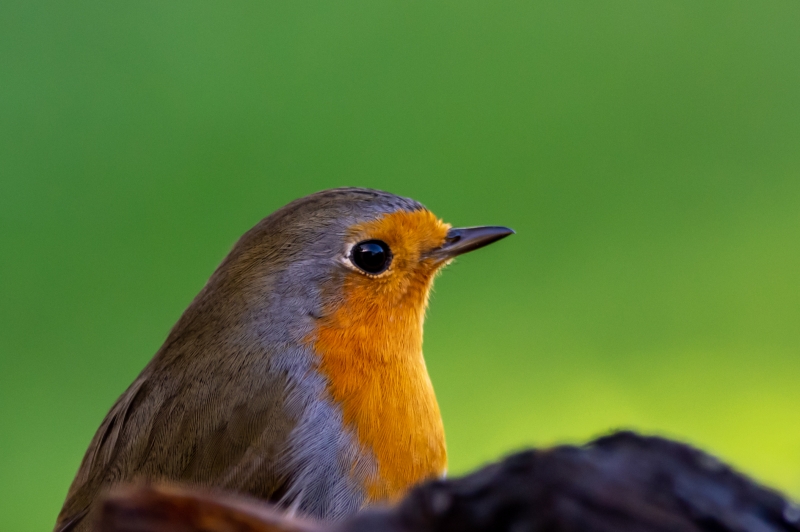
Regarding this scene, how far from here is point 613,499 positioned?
1.84 feet

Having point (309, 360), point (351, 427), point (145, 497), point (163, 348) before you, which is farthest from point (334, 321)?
point (145, 497)

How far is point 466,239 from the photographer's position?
2.26m

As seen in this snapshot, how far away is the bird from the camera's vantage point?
1.86m

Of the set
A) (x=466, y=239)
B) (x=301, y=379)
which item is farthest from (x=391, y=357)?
(x=466, y=239)

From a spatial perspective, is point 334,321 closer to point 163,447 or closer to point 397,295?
point 397,295

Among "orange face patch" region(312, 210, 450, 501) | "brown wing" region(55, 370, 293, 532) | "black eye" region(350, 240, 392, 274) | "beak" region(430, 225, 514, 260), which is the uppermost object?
"beak" region(430, 225, 514, 260)

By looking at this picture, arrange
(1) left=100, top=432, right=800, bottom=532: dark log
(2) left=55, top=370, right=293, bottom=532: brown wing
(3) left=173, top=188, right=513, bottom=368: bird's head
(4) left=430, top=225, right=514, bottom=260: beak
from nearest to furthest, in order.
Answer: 1. (1) left=100, top=432, right=800, bottom=532: dark log
2. (2) left=55, top=370, right=293, bottom=532: brown wing
3. (3) left=173, top=188, right=513, bottom=368: bird's head
4. (4) left=430, top=225, right=514, bottom=260: beak

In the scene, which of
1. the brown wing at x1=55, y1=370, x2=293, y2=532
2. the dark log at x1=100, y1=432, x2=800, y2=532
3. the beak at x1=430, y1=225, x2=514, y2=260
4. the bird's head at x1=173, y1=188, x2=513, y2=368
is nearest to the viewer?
the dark log at x1=100, y1=432, x2=800, y2=532

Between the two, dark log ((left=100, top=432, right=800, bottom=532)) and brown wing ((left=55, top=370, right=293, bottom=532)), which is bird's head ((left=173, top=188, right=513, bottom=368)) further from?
dark log ((left=100, top=432, right=800, bottom=532))

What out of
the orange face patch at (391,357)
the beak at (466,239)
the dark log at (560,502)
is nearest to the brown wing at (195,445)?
the orange face patch at (391,357)

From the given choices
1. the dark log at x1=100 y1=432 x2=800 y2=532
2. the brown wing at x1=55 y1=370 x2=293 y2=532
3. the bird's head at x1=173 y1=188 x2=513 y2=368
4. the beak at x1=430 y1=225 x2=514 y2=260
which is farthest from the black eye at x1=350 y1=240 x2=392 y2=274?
the dark log at x1=100 y1=432 x2=800 y2=532

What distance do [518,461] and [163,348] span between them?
166 cm

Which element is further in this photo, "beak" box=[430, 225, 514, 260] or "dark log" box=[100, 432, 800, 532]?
"beak" box=[430, 225, 514, 260]

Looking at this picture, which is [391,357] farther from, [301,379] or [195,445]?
[195,445]
